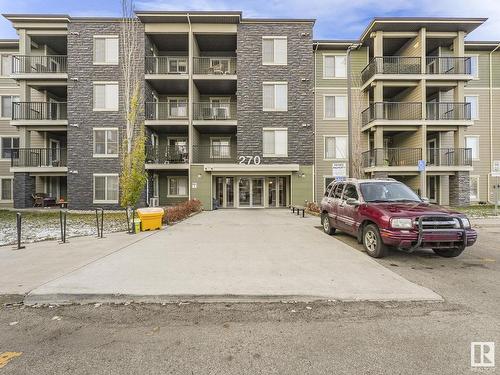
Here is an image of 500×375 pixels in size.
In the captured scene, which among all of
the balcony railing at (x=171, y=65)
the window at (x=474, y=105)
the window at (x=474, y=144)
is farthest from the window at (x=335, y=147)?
the balcony railing at (x=171, y=65)

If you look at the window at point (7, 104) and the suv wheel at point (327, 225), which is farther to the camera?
the window at point (7, 104)

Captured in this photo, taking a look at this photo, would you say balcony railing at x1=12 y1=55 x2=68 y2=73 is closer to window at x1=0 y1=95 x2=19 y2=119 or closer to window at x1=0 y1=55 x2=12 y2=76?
window at x1=0 y1=55 x2=12 y2=76

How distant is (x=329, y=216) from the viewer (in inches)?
387

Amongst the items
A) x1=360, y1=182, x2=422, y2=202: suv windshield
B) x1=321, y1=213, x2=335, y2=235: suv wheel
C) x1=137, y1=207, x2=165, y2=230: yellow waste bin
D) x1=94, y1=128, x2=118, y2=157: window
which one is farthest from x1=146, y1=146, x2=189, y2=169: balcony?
x1=360, y1=182, x2=422, y2=202: suv windshield

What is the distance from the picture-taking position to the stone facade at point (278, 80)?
21016 millimetres

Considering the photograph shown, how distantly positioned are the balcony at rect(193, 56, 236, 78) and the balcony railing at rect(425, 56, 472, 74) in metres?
15.6

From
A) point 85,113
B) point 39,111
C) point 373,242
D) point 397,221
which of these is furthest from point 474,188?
point 39,111

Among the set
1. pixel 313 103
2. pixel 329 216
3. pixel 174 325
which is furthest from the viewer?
pixel 313 103

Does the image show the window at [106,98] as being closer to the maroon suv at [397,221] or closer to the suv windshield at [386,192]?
the maroon suv at [397,221]

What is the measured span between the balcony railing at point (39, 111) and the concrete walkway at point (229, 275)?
18354 millimetres

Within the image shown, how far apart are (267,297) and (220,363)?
5.49 feet

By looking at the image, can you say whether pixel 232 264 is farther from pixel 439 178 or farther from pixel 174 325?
pixel 439 178

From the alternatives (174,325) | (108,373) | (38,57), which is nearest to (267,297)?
(174,325)

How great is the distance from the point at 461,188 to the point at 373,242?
1890cm
